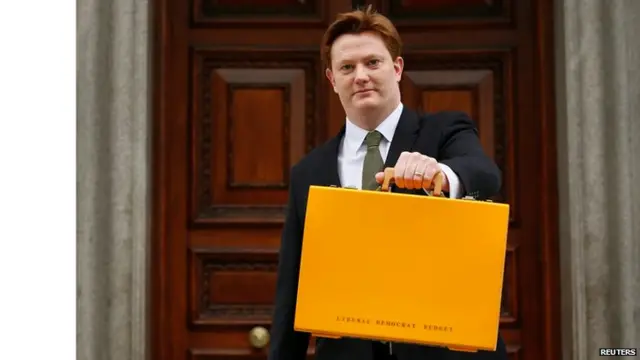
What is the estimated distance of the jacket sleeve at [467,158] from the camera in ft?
4.49

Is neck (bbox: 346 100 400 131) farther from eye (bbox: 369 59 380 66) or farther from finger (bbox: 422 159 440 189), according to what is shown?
finger (bbox: 422 159 440 189)

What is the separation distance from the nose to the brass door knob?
1.28 m

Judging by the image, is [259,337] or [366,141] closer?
[366,141]

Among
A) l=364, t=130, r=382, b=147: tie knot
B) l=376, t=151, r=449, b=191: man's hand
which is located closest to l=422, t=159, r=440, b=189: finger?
l=376, t=151, r=449, b=191: man's hand

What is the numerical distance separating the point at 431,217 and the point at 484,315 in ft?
0.63

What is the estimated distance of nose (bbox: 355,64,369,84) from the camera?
1518mm

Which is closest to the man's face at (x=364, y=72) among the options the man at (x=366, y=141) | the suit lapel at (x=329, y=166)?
the man at (x=366, y=141)

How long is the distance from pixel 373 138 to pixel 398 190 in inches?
4.9

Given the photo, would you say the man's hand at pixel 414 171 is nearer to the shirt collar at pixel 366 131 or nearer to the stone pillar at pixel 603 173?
the shirt collar at pixel 366 131

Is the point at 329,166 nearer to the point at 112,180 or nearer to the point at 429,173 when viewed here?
the point at 429,173

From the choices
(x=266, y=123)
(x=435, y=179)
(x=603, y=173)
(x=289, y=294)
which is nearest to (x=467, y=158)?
(x=435, y=179)

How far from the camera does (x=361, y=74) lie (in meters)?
1.52
